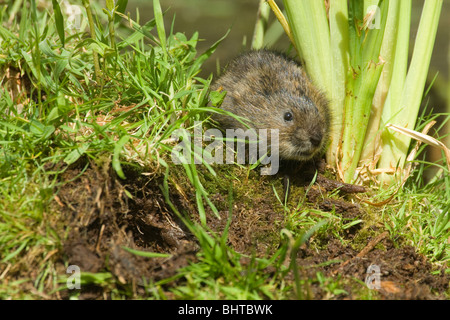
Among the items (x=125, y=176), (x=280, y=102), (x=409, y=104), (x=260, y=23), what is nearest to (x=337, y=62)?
(x=280, y=102)

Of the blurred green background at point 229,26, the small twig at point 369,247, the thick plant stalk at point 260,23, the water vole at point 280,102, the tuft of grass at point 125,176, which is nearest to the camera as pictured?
the tuft of grass at point 125,176

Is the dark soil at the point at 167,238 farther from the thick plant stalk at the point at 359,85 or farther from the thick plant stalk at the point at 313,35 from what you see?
the thick plant stalk at the point at 313,35

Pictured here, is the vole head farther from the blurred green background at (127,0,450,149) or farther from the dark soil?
the blurred green background at (127,0,450,149)

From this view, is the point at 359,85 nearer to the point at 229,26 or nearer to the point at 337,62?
the point at 337,62

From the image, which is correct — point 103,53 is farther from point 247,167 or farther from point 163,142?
point 247,167

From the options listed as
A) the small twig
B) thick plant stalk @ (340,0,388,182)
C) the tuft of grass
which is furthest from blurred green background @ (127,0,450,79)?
the small twig

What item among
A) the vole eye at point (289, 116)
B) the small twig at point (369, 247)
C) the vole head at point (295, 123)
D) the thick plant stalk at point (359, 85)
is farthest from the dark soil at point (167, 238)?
the vole eye at point (289, 116)
